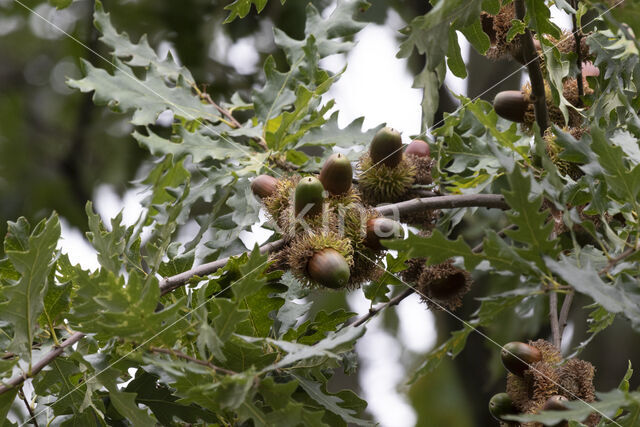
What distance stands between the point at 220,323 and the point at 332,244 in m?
0.34

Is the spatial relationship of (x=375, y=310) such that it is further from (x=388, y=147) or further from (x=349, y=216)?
(x=388, y=147)

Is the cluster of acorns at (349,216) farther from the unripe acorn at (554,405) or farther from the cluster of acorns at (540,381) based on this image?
the unripe acorn at (554,405)

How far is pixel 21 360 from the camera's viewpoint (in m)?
1.11

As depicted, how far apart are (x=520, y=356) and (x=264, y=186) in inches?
20.3

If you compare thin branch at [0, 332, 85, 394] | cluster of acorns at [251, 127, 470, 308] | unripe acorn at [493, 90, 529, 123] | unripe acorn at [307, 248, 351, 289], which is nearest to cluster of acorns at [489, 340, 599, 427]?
cluster of acorns at [251, 127, 470, 308]

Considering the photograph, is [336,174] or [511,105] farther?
[511,105]

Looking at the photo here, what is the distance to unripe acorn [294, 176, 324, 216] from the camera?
4.23 feet

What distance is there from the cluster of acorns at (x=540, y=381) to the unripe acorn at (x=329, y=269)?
1.03ft

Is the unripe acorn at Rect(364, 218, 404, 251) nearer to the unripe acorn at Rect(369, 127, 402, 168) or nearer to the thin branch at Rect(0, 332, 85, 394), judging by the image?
the unripe acorn at Rect(369, 127, 402, 168)

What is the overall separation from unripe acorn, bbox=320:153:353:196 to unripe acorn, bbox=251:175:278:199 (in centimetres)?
10

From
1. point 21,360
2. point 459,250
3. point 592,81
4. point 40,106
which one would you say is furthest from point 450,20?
point 40,106

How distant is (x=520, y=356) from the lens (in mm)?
1346

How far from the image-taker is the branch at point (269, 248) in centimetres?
111

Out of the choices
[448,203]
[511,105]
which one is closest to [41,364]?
[448,203]
